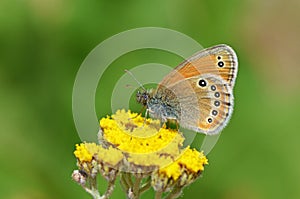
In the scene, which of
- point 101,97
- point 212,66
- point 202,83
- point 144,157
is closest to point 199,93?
point 202,83

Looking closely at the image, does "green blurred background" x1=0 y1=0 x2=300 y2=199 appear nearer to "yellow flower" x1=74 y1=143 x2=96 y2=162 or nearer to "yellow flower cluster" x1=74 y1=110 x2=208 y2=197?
"yellow flower cluster" x1=74 y1=110 x2=208 y2=197

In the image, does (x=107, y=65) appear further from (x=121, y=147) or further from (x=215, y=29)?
(x=121, y=147)

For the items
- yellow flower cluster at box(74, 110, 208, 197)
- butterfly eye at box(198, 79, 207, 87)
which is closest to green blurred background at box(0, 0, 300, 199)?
butterfly eye at box(198, 79, 207, 87)

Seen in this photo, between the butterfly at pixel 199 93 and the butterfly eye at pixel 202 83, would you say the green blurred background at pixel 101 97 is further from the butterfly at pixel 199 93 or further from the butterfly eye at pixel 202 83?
the butterfly eye at pixel 202 83

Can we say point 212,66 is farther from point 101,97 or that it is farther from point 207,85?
point 101,97
